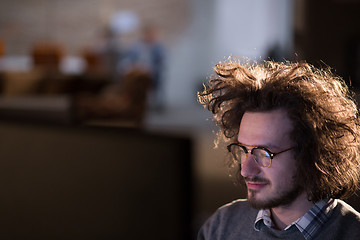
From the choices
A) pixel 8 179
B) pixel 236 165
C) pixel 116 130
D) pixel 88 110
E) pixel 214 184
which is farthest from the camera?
pixel 88 110

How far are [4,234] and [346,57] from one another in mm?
5740

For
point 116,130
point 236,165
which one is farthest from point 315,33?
point 236,165

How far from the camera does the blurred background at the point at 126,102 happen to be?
1.78 metres

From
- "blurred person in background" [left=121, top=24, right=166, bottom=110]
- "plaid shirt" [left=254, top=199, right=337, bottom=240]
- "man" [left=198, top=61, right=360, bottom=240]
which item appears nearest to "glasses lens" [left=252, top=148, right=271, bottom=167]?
"man" [left=198, top=61, right=360, bottom=240]

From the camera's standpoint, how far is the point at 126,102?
4.57 m

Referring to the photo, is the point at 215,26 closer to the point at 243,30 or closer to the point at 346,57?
the point at 243,30

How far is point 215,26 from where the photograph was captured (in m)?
11.6

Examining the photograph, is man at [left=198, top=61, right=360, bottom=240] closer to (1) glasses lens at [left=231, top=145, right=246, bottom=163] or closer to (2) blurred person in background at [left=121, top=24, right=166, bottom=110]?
(1) glasses lens at [left=231, top=145, right=246, bottom=163]

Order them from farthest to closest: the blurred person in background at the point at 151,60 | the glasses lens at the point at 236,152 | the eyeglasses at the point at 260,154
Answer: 1. the blurred person in background at the point at 151,60
2. the glasses lens at the point at 236,152
3. the eyeglasses at the point at 260,154

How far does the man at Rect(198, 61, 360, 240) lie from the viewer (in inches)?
35.2

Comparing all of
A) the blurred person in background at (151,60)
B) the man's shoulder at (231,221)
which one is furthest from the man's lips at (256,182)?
the blurred person in background at (151,60)

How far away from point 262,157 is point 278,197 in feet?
0.24

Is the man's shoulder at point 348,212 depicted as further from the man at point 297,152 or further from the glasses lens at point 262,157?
the glasses lens at point 262,157

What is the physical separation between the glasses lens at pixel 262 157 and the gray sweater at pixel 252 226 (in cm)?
13
